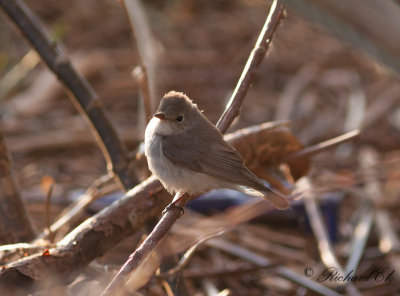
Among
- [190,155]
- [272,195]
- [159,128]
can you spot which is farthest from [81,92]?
[272,195]

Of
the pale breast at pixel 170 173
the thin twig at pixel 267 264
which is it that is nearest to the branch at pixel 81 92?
the pale breast at pixel 170 173

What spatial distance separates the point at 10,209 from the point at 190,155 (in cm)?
93

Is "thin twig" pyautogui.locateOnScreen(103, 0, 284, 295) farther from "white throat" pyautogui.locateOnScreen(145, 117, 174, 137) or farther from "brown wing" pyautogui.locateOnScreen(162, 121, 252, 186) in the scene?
"white throat" pyautogui.locateOnScreen(145, 117, 174, 137)

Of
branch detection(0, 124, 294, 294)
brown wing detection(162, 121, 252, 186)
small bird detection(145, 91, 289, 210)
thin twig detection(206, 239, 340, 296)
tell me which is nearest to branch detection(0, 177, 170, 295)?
branch detection(0, 124, 294, 294)

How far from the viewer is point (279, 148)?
299 cm

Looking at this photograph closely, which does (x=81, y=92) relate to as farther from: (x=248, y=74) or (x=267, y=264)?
(x=267, y=264)

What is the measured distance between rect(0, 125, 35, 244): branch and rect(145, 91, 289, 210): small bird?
2.13 feet

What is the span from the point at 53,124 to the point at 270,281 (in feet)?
8.18

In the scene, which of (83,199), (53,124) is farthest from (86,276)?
(53,124)

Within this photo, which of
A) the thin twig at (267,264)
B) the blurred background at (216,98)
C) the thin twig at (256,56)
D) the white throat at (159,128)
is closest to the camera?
the thin twig at (256,56)

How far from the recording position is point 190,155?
2988mm

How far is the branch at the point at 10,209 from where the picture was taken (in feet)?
8.72

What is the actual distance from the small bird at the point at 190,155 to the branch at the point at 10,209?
25.5 inches

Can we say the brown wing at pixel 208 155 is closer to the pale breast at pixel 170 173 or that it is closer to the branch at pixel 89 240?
the pale breast at pixel 170 173
